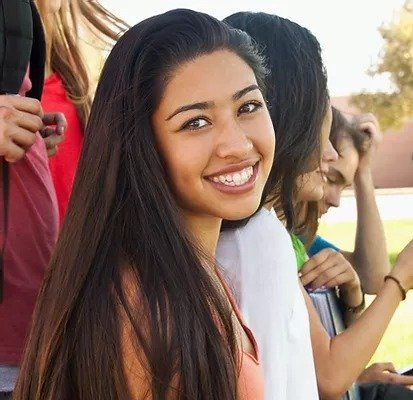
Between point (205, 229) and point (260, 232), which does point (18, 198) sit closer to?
point (205, 229)

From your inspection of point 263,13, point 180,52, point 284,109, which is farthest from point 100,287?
point 263,13

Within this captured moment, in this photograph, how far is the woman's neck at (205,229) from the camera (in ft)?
5.94

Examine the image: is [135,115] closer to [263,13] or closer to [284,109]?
[284,109]

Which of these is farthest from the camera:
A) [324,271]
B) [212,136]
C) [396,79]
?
[396,79]

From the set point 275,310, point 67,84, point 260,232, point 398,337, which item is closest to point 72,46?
point 67,84

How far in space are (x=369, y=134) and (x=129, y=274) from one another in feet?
5.22

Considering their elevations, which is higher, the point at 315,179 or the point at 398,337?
the point at 315,179

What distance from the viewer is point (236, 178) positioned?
1.75 meters

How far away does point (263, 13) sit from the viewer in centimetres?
241

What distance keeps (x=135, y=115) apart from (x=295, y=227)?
40.9 inches

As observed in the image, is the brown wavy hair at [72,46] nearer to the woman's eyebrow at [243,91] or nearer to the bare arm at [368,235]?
the woman's eyebrow at [243,91]

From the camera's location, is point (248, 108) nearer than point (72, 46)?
Yes

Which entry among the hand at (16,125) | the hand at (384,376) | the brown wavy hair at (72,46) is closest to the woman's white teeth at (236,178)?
the hand at (16,125)

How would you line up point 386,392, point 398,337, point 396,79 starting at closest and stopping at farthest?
1. point 386,392
2. point 398,337
3. point 396,79
